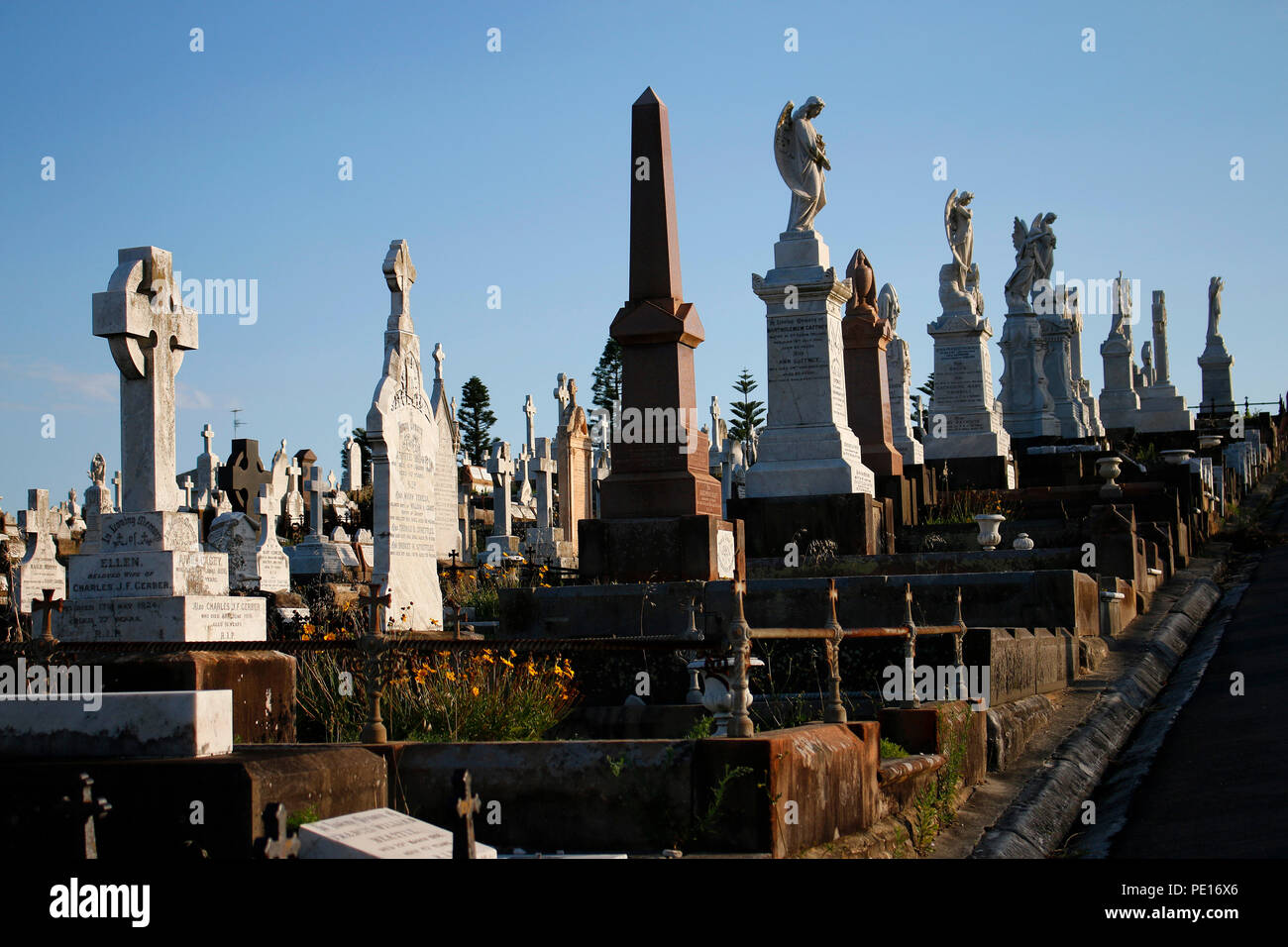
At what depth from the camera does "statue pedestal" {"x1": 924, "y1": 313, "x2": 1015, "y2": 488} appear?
90.4ft

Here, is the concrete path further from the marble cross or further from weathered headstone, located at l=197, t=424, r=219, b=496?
weathered headstone, located at l=197, t=424, r=219, b=496

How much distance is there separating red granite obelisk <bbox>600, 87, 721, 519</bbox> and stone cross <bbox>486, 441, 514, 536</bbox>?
18900 mm

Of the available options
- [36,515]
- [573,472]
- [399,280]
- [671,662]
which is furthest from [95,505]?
[671,662]

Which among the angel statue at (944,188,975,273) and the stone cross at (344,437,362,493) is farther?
the stone cross at (344,437,362,493)

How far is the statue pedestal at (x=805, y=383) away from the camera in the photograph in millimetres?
17906

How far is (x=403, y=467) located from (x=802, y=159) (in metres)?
7.12

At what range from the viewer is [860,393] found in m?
21.3

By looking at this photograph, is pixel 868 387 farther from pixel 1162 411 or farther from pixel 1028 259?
pixel 1162 411

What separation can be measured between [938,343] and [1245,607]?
13.5m

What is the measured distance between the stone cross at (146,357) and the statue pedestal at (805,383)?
945cm

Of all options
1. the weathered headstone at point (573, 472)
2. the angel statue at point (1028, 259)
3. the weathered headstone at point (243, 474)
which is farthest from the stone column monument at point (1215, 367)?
the weathered headstone at point (243, 474)

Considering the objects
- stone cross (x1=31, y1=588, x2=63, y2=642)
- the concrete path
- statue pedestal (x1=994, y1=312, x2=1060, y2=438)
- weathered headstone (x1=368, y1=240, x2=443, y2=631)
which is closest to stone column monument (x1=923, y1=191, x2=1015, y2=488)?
Result: statue pedestal (x1=994, y1=312, x2=1060, y2=438)
